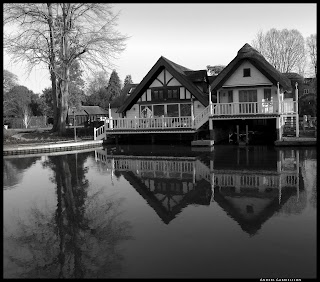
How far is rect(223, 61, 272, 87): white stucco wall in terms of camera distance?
2448 cm

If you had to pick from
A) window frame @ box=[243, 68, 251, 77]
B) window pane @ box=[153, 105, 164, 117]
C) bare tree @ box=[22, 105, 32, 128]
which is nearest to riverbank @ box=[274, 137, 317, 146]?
window frame @ box=[243, 68, 251, 77]

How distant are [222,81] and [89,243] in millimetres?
20099

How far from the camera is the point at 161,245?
19.1 feet

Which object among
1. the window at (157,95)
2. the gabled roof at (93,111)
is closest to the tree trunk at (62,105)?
the window at (157,95)

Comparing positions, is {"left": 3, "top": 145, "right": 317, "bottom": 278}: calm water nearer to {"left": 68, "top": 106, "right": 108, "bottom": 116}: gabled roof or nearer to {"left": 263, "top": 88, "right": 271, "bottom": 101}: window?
{"left": 263, "top": 88, "right": 271, "bottom": 101}: window

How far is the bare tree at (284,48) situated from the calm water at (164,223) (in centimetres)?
3378

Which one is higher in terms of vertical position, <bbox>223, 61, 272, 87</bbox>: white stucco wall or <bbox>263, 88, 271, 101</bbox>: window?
<bbox>223, 61, 272, 87</bbox>: white stucco wall

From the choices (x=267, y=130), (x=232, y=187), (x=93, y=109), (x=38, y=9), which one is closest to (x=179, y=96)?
(x=267, y=130)

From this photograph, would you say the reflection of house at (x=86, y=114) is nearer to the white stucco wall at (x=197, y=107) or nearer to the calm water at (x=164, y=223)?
the white stucco wall at (x=197, y=107)

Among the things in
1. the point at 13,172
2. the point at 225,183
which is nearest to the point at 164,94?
the point at 13,172

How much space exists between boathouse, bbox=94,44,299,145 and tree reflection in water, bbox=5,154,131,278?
15.2m

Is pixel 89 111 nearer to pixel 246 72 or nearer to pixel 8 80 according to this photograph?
pixel 8 80

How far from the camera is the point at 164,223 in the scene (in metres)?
7.09

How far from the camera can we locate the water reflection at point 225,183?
7.93m
